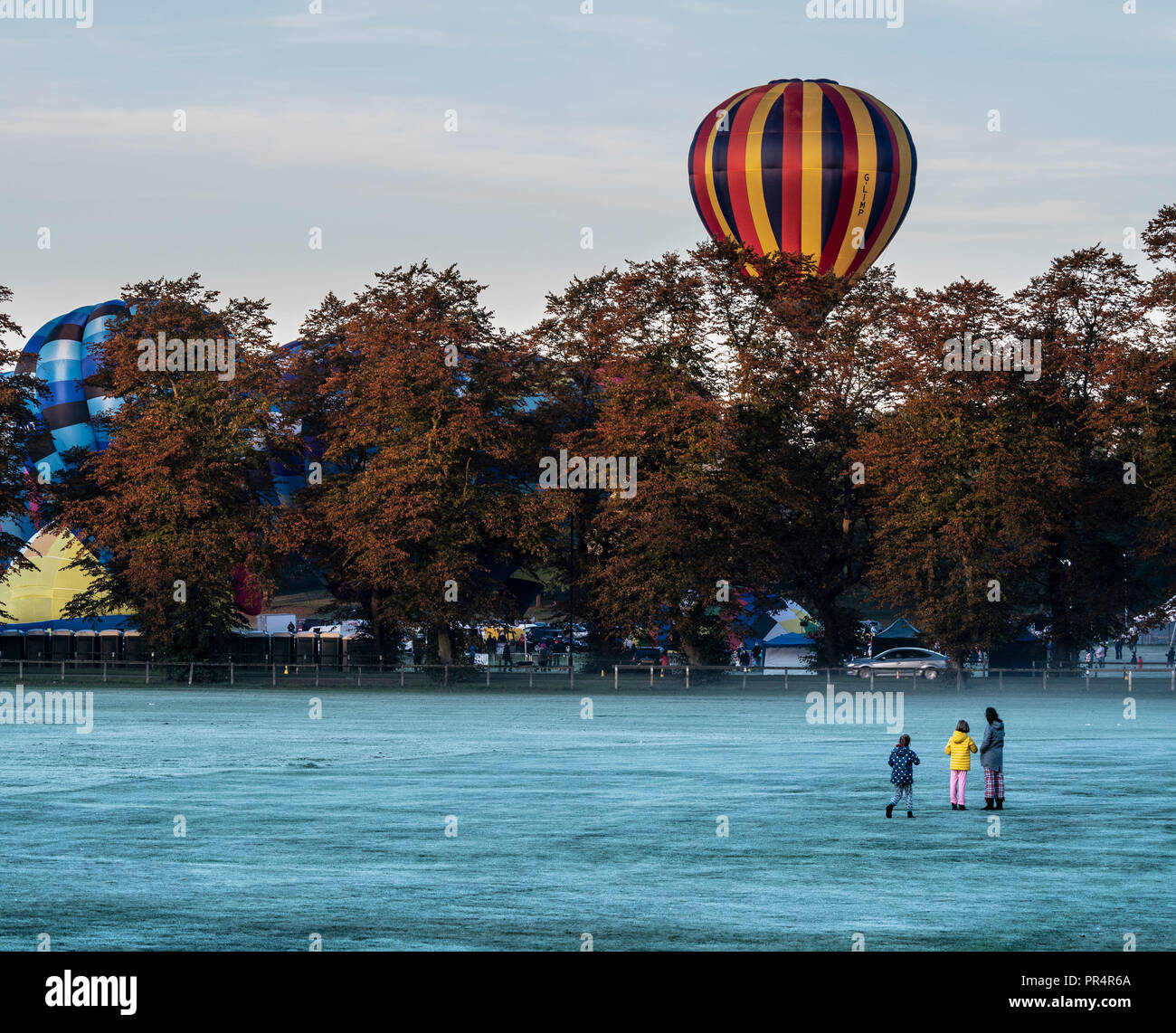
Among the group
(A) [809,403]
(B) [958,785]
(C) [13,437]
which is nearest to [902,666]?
(A) [809,403]

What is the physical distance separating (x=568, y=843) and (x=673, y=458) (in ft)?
173

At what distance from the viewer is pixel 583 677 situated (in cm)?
7656

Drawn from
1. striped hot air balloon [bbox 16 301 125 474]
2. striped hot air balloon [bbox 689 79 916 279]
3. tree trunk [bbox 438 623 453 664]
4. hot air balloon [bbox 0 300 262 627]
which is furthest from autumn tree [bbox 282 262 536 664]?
striped hot air balloon [bbox 16 301 125 474]

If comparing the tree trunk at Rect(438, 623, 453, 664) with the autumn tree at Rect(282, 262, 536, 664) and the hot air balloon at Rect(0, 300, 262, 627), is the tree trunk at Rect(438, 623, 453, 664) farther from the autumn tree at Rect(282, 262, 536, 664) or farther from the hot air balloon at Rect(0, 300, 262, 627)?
the hot air balloon at Rect(0, 300, 262, 627)

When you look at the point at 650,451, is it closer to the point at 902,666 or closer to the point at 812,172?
the point at 902,666

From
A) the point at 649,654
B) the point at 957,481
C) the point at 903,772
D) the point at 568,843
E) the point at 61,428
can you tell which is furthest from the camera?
the point at 61,428

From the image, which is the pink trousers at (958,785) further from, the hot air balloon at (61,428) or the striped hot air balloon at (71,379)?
the striped hot air balloon at (71,379)

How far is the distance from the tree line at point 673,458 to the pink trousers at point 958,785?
147ft

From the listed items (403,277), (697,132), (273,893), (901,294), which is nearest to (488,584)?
(403,277)

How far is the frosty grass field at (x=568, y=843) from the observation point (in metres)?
17.5

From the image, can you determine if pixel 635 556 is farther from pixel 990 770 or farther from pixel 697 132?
pixel 990 770

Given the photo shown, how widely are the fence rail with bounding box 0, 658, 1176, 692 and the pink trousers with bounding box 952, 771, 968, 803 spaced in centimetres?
4045

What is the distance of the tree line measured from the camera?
72875 millimetres

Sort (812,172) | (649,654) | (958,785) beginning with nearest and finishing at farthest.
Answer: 1. (958,785)
2. (812,172)
3. (649,654)
